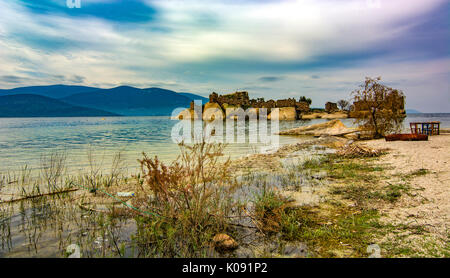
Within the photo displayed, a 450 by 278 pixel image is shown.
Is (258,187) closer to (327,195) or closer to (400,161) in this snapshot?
(327,195)

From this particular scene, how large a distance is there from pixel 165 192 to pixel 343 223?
3636 millimetres

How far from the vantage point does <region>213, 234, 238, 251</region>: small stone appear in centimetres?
395

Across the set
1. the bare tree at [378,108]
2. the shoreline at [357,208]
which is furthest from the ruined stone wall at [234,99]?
the shoreline at [357,208]

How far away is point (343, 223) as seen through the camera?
475 centimetres

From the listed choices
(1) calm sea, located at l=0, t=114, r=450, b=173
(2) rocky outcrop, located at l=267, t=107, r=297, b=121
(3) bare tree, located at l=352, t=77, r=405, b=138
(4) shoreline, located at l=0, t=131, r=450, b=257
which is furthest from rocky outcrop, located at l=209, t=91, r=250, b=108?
(4) shoreline, located at l=0, t=131, r=450, b=257

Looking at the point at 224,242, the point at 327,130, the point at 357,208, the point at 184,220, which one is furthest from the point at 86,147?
the point at 327,130

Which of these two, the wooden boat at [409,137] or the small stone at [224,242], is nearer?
the small stone at [224,242]

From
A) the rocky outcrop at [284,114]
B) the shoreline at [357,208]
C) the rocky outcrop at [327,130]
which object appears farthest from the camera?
the rocky outcrop at [284,114]

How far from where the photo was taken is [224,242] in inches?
157

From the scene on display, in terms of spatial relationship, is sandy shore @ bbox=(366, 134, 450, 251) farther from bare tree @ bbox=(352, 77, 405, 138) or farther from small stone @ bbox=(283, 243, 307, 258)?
bare tree @ bbox=(352, 77, 405, 138)

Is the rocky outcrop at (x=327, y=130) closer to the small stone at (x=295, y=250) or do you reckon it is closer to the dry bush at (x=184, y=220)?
Result: the small stone at (x=295, y=250)

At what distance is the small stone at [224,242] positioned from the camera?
3951 millimetres

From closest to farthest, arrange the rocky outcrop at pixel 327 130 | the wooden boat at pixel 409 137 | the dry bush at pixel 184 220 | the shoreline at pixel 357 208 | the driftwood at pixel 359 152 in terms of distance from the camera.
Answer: the shoreline at pixel 357 208, the dry bush at pixel 184 220, the driftwood at pixel 359 152, the wooden boat at pixel 409 137, the rocky outcrop at pixel 327 130

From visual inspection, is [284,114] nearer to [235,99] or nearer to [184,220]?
[235,99]
